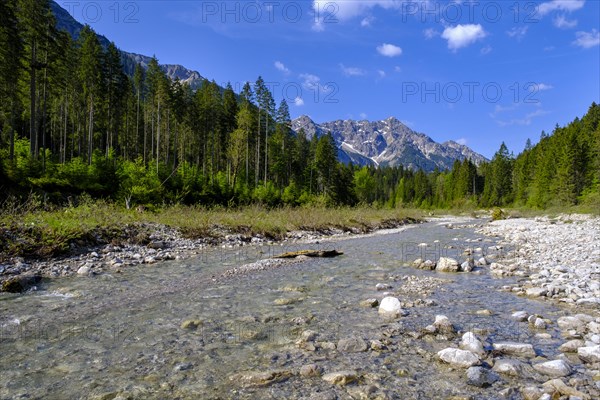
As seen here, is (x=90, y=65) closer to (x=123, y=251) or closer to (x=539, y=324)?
(x=123, y=251)

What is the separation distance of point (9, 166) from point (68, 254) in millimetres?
17204

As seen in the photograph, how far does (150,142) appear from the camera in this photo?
200 feet

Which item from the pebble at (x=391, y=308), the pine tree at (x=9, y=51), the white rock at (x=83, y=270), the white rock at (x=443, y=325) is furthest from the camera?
the pine tree at (x=9, y=51)

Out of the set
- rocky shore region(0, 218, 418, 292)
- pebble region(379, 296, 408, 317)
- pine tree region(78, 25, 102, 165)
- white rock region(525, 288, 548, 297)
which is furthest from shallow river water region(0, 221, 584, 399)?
pine tree region(78, 25, 102, 165)

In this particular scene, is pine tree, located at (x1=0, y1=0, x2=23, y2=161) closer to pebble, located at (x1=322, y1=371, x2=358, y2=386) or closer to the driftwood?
the driftwood

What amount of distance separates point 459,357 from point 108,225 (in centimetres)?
1209

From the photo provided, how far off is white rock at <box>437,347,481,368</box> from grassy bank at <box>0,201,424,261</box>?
32.6 feet

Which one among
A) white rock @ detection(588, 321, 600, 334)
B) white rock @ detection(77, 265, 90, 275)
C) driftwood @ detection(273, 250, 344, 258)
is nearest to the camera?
white rock @ detection(588, 321, 600, 334)

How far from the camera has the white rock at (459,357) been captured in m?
3.57

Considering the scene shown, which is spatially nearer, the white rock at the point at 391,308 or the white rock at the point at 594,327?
the white rock at the point at 594,327

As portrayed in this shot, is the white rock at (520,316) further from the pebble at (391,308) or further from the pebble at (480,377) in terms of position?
the pebble at (480,377)

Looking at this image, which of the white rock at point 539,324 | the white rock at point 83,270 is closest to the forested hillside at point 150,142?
the white rock at point 83,270

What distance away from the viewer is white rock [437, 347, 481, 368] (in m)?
3.57

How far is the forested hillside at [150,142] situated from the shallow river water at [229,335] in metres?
10.3
